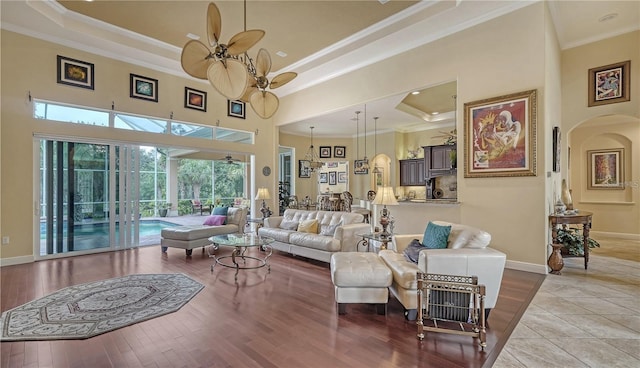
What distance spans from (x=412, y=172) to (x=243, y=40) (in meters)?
8.15

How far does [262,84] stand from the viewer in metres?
3.62

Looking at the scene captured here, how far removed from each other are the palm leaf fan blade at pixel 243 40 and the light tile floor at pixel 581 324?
346cm

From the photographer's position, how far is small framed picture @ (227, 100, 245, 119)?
25.1ft

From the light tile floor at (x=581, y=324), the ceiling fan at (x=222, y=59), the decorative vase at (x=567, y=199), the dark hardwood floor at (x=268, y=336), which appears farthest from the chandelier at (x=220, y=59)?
the decorative vase at (x=567, y=199)

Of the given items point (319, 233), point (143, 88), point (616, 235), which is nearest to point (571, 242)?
point (319, 233)

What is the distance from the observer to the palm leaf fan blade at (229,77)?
279cm

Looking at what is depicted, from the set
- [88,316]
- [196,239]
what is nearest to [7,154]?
[196,239]

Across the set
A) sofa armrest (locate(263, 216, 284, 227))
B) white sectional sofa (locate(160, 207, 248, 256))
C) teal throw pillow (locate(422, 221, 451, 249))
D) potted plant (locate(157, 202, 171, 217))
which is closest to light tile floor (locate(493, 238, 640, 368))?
teal throw pillow (locate(422, 221, 451, 249))

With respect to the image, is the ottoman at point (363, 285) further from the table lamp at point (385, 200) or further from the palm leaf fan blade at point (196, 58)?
the palm leaf fan blade at point (196, 58)

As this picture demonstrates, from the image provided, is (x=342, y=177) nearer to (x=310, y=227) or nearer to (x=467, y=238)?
(x=310, y=227)

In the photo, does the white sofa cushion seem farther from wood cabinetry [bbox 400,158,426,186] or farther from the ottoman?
wood cabinetry [bbox 400,158,426,186]

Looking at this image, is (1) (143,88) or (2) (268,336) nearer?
(2) (268,336)

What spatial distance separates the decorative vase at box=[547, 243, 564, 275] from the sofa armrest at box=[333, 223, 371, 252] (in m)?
2.76

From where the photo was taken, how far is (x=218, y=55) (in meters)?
2.79
